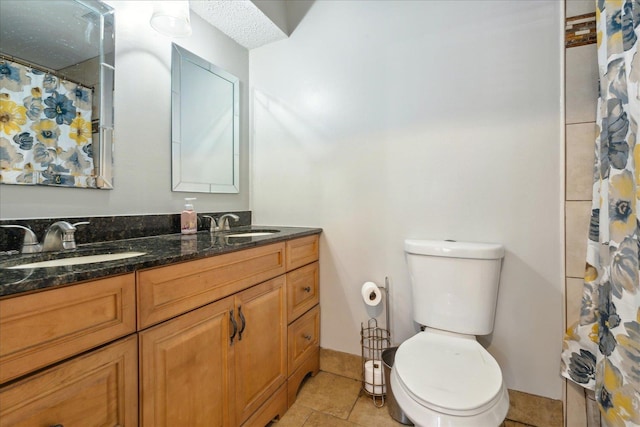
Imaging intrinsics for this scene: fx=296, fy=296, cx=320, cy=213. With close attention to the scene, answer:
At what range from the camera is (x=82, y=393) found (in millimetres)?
704

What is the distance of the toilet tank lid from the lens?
4.43ft

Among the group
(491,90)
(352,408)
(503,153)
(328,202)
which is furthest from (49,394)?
(491,90)

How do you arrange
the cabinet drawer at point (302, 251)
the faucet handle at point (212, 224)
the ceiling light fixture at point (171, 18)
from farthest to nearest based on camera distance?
1. the faucet handle at point (212, 224)
2. the cabinet drawer at point (302, 251)
3. the ceiling light fixture at point (171, 18)

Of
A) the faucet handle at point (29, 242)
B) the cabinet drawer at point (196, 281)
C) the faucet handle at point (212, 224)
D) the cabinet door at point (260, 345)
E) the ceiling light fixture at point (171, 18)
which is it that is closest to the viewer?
the cabinet drawer at point (196, 281)

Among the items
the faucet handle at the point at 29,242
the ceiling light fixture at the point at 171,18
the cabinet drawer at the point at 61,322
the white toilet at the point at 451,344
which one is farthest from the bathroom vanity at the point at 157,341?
the ceiling light fixture at the point at 171,18

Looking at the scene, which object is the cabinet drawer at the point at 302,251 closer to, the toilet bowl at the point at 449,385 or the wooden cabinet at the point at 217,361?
the wooden cabinet at the point at 217,361

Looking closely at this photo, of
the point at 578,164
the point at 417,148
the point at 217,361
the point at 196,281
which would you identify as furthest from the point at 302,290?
the point at 578,164

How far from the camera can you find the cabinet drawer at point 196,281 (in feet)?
2.80

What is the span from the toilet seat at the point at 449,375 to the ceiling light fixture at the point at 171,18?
178 cm

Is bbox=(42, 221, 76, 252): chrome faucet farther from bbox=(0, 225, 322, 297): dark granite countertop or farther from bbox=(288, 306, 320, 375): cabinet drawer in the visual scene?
bbox=(288, 306, 320, 375): cabinet drawer

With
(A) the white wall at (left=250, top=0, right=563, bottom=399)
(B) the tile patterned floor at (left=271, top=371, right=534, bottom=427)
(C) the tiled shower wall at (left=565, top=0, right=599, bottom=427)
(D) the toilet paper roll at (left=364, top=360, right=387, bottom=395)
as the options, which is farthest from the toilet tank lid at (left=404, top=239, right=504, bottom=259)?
(B) the tile patterned floor at (left=271, top=371, right=534, bottom=427)

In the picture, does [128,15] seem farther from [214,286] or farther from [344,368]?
[344,368]

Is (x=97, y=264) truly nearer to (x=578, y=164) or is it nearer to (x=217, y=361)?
(x=217, y=361)

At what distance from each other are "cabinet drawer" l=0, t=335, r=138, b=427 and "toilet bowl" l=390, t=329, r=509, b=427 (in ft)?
2.77
